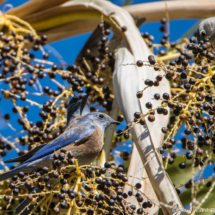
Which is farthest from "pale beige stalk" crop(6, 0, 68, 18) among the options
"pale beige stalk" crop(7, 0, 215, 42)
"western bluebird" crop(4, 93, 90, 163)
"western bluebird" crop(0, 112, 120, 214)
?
"western bluebird" crop(0, 112, 120, 214)

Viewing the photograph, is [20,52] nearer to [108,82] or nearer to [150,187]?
[108,82]

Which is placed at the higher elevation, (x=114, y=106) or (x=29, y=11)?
(x=29, y=11)

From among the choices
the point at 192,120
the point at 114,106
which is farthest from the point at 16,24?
the point at 192,120

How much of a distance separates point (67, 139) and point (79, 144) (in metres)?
0.07

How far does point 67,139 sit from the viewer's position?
144 cm

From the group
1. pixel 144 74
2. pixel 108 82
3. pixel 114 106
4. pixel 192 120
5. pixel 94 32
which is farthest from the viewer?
pixel 94 32

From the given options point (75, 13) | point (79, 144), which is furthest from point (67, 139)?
point (75, 13)

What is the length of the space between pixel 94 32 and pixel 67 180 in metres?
0.97

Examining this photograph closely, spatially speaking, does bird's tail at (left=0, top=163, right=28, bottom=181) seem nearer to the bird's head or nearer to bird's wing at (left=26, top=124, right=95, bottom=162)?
bird's wing at (left=26, top=124, right=95, bottom=162)

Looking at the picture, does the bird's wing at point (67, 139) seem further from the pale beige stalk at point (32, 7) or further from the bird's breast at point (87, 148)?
the pale beige stalk at point (32, 7)

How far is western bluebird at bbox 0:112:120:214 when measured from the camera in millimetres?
1400

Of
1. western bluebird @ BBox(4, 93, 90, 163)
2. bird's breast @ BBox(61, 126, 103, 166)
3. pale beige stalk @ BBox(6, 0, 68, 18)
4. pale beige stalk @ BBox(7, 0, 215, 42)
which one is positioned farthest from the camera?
pale beige stalk @ BBox(6, 0, 68, 18)

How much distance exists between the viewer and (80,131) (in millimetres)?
1498

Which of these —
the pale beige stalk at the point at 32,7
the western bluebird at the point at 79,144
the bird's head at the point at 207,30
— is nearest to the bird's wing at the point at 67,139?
the western bluebird at the point at 79,144
